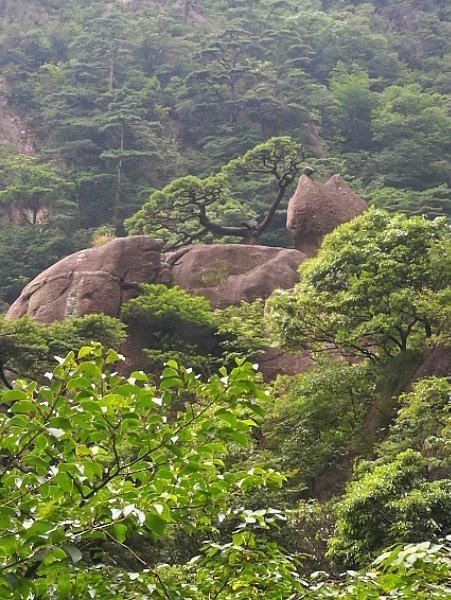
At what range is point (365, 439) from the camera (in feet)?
32.1

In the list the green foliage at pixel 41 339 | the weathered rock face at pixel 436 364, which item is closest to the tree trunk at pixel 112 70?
the green foliage at pixel 41 339

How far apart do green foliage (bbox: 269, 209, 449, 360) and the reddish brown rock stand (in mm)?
5570

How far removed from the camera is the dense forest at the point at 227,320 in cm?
209

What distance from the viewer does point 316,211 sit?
18.8 m

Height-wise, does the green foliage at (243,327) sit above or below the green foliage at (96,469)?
below

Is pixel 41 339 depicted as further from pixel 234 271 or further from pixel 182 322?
pixel 234 271

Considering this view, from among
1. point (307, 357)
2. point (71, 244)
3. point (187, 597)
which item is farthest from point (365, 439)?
point (71, 244)

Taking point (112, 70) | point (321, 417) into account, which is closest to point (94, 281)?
point (321, 417)

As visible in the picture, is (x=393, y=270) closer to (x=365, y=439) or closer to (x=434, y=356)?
(x=434, y=356)

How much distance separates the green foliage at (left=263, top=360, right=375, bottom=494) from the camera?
378 inches

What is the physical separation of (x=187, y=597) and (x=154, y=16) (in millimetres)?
37265

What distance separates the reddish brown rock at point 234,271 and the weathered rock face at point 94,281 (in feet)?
3.40

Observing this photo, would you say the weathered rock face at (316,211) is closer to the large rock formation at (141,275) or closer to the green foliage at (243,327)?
the large rock formation at (141,275)

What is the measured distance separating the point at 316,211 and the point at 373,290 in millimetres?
8836
